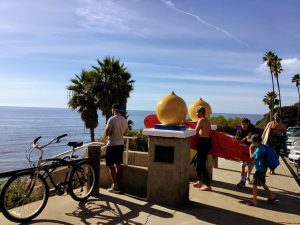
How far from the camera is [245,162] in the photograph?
799cm

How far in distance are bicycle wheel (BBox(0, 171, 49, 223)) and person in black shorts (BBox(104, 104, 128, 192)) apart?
1645 mm

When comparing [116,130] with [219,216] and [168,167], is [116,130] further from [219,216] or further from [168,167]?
[219,216]

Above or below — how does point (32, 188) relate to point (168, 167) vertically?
below

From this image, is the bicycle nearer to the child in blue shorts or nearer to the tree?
the child in blue shorts

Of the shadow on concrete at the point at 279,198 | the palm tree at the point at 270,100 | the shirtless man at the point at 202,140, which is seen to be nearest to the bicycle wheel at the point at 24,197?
the shirtless man at the point at 202,140

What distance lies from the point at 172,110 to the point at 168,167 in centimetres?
104

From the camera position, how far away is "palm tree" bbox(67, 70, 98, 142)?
26.0 m

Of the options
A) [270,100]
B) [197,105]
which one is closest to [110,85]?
[197,105]

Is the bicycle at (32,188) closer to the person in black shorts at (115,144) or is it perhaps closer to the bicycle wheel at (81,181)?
the bicycle wheel at (81,181)

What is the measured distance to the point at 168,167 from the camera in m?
→ 6.23

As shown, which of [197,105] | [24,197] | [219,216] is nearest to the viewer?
[24,197]

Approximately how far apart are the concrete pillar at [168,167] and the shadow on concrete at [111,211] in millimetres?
329

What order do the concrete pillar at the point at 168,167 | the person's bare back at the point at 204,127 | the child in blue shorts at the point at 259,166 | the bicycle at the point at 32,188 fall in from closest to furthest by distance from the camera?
1. the bicycle at the point at 32,188
2. the concrete pillar at the point at 168,167
3. the child in blue shorts at the point at 259,166
4. the person's bare back at the point at 204,127

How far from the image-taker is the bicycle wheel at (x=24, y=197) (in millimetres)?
5184
